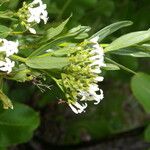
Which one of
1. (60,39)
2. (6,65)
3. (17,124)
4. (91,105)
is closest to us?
(6,65)

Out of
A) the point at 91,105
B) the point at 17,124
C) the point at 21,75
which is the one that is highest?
the point at 21,75

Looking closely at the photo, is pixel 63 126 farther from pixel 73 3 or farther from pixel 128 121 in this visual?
pixel 73 3

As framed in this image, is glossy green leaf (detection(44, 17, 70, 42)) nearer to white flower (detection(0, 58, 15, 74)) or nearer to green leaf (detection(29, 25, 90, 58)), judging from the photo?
green leaf (detection(29, 25, 90, 58))

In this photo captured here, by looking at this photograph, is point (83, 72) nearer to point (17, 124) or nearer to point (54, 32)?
point (54, 32)

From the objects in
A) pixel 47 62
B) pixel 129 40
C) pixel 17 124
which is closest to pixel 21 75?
pixel 47 62

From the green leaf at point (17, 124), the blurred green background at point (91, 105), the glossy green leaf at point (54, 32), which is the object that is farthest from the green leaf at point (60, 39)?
the green leaf at point (17, 124)

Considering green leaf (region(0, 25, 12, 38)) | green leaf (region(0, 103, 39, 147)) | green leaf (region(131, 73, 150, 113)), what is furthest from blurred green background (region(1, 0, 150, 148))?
green leaf (region(0, 25, 12, 38))

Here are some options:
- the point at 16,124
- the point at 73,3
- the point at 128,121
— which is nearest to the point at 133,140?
the point at 73,3
